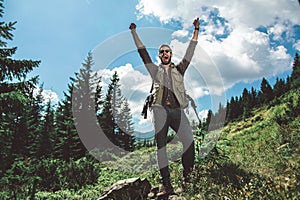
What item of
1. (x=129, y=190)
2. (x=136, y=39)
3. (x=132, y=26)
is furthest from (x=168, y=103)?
(x=129, y=190)

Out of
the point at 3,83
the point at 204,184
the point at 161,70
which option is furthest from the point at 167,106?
the point at 3,83

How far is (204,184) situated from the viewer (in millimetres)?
4629

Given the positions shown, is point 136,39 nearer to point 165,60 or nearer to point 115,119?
point 165,60

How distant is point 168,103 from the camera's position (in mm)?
4805

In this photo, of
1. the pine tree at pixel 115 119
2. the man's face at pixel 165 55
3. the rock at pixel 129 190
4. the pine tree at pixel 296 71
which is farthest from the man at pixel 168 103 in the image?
the pine tree at pixel 115 119

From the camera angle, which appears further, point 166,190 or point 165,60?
point 165,60

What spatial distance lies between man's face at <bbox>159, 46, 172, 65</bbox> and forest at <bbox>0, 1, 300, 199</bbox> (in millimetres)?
1725

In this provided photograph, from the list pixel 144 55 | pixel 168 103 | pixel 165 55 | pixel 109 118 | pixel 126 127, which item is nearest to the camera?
pixel 168 103

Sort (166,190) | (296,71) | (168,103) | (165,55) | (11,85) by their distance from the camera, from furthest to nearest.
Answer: (296,71) < (11,85) < (165,55) < (168,103) < (166,190)

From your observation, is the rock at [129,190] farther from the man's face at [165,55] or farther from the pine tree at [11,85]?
the pine tree at [11,85]

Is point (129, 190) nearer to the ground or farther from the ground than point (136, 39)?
nearer to the ground

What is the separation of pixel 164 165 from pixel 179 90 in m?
1.40

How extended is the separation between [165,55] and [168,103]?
3.19 ft

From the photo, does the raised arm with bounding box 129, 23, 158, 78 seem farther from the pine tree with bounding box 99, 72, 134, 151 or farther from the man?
the pine tree with bounding box 99, 72, 134, 151
